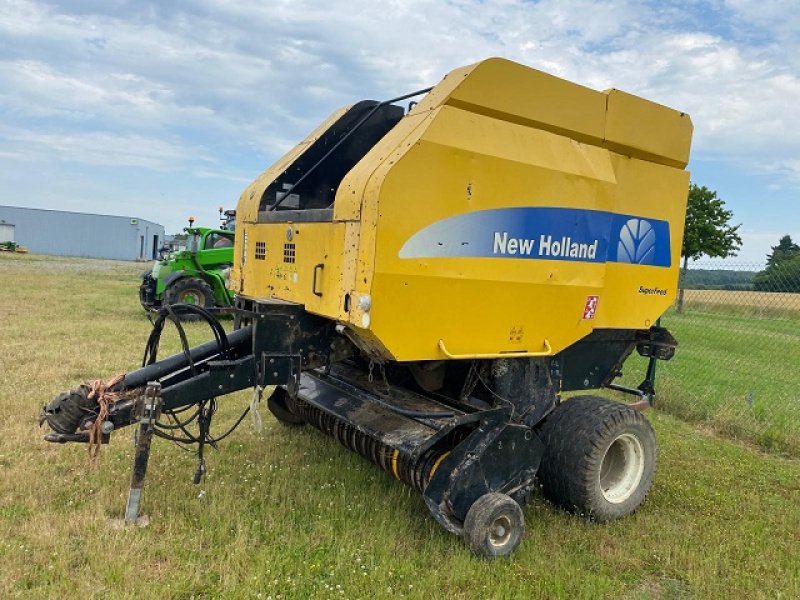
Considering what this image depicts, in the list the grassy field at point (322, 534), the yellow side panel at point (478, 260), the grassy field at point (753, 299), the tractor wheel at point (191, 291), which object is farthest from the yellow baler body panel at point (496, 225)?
the tractor wheel at point (191, 291)

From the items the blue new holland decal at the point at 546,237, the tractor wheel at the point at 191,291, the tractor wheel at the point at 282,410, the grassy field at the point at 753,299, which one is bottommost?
the tractor wheel at the point at 282,410

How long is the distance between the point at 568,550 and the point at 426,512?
2.80 ft

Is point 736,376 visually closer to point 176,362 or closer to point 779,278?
point 779,278

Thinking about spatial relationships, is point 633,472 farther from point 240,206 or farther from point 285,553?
point 240,206

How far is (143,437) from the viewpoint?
130 inches

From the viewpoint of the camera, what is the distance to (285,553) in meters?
3.19

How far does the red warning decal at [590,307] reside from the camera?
150 inches

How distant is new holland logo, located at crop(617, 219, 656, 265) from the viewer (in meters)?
4.00

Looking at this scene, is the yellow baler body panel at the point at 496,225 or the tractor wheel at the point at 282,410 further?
the tractor wheel at the point at 282,410

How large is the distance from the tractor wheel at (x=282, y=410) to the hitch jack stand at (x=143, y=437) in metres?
1.86

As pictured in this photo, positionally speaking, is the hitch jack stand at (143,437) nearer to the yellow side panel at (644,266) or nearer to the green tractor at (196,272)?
the yellow side panel at (644,266)

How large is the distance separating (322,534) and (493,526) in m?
0.94

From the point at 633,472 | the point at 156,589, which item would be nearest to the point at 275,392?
the point at 156,589

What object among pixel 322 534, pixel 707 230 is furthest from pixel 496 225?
pixel 707 230
